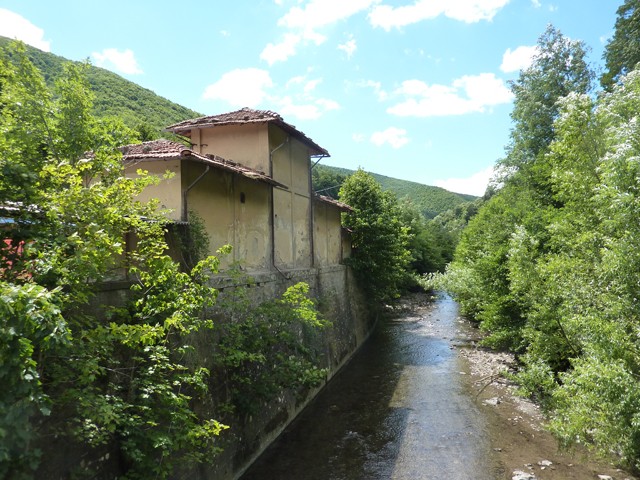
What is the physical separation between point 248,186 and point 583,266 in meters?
9.35

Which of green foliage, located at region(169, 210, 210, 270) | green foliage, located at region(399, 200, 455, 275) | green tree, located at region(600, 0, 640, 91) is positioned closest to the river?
green foliage, located at region(169, 210, 210, 270)

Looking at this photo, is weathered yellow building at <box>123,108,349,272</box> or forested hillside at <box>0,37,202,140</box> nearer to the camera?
weathered yellow building at <box>123,108,349,272</box>

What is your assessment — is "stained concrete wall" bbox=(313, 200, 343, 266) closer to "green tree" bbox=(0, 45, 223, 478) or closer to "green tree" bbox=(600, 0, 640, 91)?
"green tree" bbox=(0, 45, 223, 478)

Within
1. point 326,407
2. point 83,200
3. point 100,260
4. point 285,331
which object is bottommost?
point 326,407

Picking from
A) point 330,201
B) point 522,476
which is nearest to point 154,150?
point 330,201

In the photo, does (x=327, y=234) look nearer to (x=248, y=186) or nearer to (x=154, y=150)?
(x=248, y=186)

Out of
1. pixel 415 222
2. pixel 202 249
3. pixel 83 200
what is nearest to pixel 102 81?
pixel 415 222

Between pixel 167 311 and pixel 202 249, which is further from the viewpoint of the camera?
pixel 202 249

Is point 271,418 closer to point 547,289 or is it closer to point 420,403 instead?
point 420,403

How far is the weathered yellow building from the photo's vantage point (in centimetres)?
941

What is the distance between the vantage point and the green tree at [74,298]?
357 cm

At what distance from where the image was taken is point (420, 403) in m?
13.8

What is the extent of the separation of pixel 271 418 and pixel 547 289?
889cm

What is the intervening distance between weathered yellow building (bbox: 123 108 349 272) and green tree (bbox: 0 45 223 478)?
228 centimetres
